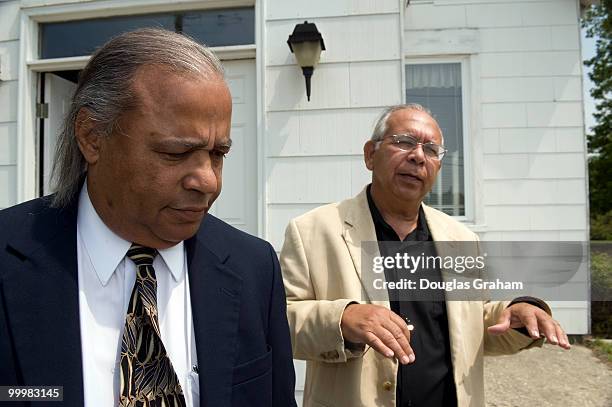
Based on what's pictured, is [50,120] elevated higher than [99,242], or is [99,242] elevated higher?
[50,120]

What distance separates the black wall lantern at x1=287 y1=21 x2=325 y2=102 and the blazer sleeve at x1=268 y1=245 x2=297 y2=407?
6.92 ft

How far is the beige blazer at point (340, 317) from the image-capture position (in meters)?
1.58

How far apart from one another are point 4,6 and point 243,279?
3639 millimetres

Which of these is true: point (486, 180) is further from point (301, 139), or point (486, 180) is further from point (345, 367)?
point (345, 367)

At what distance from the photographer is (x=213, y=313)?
3.67ft

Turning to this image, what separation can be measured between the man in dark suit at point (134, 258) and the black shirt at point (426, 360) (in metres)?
0.66

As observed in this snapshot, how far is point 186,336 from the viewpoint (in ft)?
3.66

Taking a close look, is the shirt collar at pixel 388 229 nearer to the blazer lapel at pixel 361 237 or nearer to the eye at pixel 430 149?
the blazer lapel at pixel 361 237

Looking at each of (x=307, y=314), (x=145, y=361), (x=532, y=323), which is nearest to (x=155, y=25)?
(x=307, y=314)

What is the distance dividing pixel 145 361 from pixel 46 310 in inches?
8.9

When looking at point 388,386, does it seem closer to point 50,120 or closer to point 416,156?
point 416,156

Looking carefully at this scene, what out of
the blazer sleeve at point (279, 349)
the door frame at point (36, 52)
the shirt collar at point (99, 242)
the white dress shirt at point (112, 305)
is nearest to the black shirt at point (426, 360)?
the blazer sleeve at point (279, 349)

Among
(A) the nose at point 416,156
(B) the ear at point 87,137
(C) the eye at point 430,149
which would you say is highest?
(C) the eye at point 430,149

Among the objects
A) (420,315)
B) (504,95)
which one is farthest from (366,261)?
(504,95)
